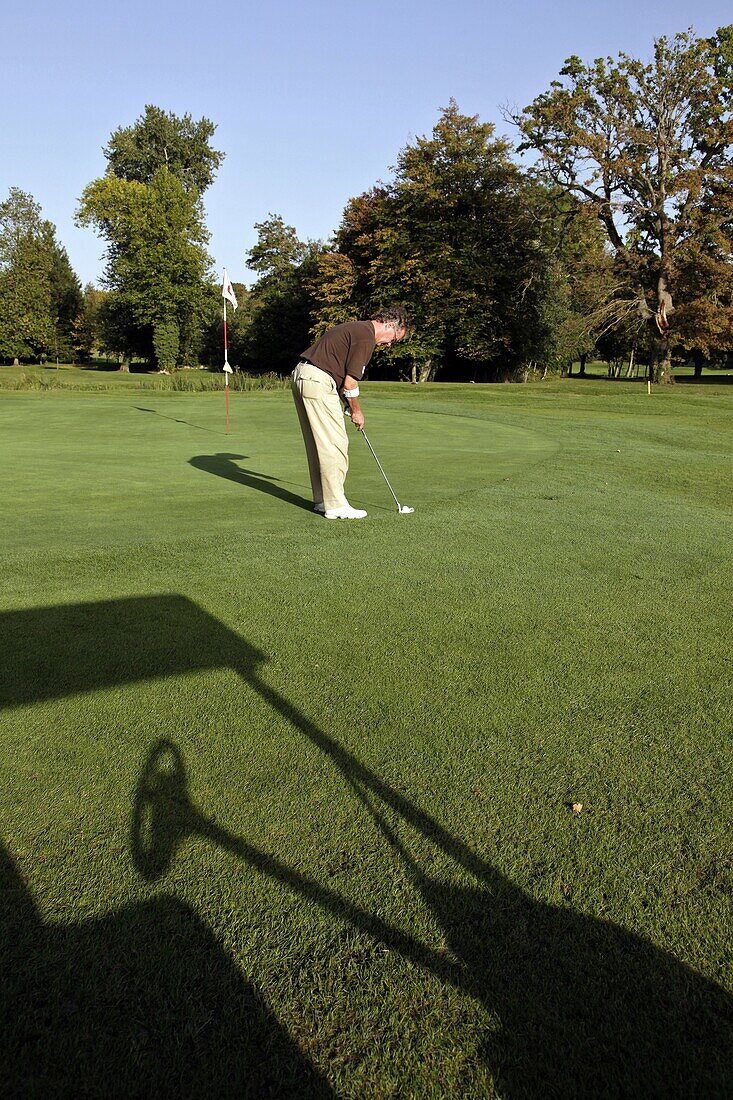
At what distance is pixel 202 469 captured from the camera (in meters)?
9.76

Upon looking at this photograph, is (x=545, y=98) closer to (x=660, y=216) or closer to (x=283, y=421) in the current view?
(x=660, y=216)

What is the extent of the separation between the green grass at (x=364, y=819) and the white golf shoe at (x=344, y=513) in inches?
42.6

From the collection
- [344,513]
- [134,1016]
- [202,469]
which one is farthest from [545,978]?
[202,469]

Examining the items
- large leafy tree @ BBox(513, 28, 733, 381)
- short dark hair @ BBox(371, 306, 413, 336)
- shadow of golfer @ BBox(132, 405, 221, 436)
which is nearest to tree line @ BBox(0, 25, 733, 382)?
large leafy tree @ BBox(513, 28, 733, 381)

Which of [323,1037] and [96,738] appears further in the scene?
[96,738]

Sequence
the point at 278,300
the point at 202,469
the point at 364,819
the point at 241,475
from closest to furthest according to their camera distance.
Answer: the point at 364,819 < the point at 241,475 < the point at 202,469 < the point at 278,300

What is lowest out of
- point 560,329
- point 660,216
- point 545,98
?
point 560,329

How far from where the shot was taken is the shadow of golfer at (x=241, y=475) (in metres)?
8.15

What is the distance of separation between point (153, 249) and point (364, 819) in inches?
2318

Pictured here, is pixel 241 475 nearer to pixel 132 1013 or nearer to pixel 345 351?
pixel 345 351

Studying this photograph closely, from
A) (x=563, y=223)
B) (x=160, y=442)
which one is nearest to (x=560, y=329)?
(x=563, y=223)

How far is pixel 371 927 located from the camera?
1.98m

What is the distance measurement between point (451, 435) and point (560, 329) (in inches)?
1296

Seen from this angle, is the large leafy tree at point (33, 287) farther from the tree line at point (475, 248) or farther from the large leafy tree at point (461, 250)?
the large leafy tree at point (461, 250)
